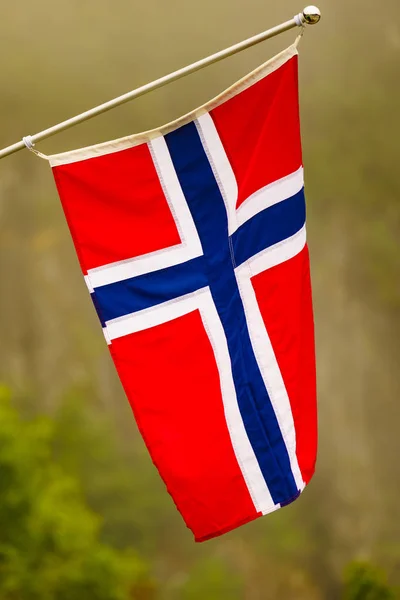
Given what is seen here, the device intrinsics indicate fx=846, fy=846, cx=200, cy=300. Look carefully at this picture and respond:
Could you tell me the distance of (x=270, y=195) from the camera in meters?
2.48

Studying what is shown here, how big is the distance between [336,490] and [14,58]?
3251 mm

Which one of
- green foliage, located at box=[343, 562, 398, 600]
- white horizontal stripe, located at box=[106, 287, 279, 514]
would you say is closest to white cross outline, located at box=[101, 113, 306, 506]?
white horizontal stripe, located at box=[106, 287, 279, 514]

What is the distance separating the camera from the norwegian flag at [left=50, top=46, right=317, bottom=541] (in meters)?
2.30

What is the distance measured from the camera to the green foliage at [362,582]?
207 inches

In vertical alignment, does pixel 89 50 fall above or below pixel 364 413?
above

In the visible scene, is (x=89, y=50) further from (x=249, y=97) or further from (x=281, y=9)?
(x=249, y=97)

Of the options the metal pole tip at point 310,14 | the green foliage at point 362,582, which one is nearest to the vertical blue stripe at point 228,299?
the metal pole tip at point 310,14

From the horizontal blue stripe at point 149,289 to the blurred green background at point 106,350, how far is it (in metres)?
2.33

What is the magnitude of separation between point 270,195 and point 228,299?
1.12 ft

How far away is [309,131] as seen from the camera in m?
5.32

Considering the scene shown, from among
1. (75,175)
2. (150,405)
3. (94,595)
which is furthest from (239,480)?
(94,595)

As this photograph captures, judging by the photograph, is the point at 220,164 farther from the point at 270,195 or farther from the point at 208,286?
the point at 208,286

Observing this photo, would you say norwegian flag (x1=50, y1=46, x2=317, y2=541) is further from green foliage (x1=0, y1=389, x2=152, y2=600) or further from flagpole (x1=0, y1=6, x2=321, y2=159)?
green foliage (x1=0, y1=389, x2=152, y2=600)

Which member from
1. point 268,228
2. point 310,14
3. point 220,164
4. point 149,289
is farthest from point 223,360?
point 310,14
